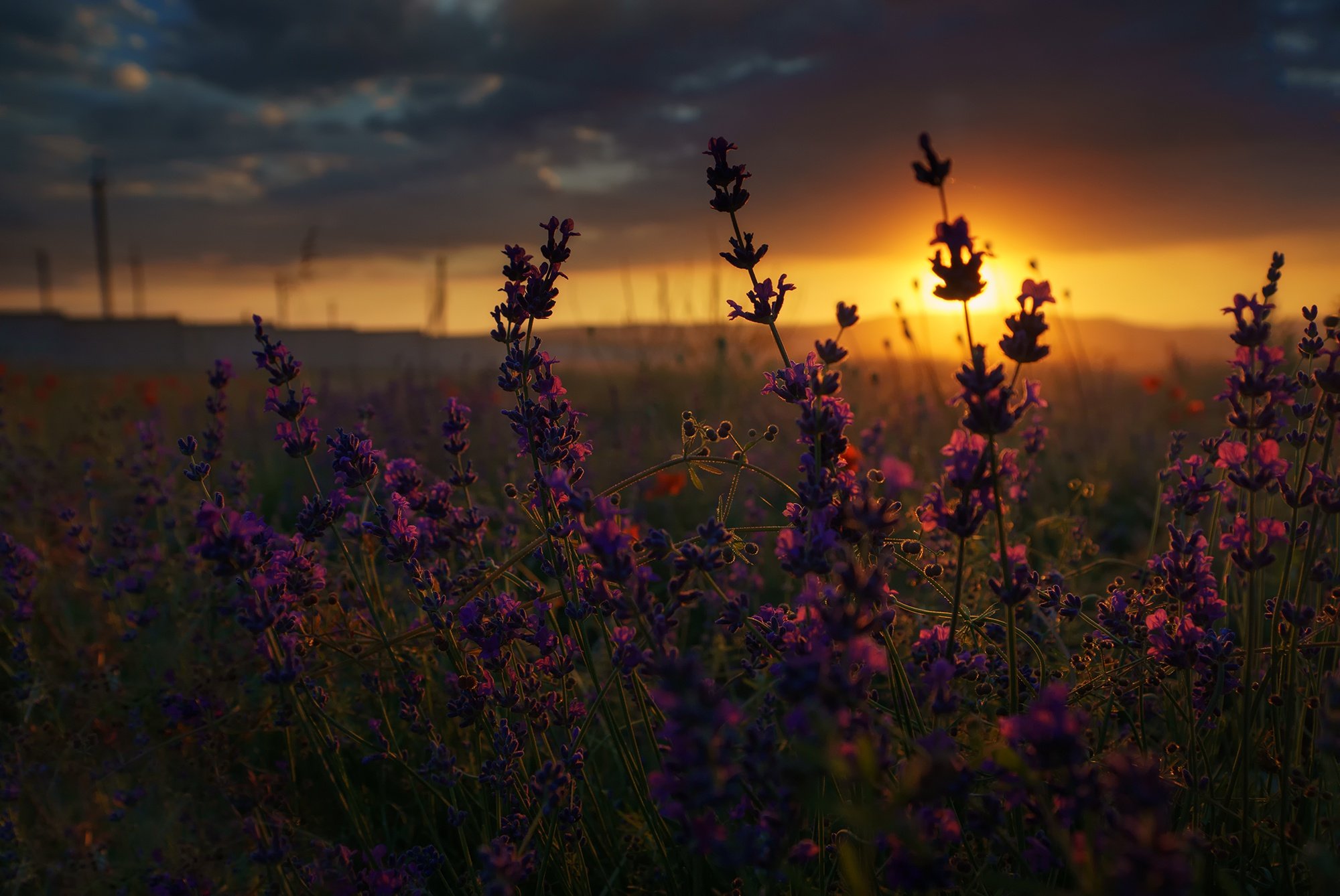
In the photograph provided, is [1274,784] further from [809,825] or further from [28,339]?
[28,339]

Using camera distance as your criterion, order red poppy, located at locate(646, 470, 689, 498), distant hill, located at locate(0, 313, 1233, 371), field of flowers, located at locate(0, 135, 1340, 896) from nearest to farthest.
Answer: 1. field of flowers, located at locate(0, 135, 1340, 896)
2. red poppy, located at locate(646, 470, 689, 498)
3. distant hill, located at locate(0, 313, 1233, 371)

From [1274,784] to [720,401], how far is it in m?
5.69

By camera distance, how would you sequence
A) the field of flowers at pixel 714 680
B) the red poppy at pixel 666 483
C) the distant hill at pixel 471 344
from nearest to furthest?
the field of flowers at pixel 714 680 < the red poppy at pixel 666 483 < the distant hill at pixel 471 344

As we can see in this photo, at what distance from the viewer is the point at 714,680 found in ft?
6.26

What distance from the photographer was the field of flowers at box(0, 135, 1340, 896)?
104cm

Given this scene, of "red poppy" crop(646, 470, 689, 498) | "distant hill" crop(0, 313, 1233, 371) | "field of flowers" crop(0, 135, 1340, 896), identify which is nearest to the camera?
"field of flowers" crop(0, 135, 1340, 896)

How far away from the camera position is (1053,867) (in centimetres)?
137

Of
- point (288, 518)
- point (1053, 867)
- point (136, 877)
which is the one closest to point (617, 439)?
point (288, 518)

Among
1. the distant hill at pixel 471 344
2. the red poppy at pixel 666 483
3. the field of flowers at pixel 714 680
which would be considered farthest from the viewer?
the distant hill at pixel 471 344

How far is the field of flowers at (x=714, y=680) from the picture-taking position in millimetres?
1036

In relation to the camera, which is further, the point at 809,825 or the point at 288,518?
the point at 288,518

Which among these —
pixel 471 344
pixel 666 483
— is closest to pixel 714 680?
pixel 666 483

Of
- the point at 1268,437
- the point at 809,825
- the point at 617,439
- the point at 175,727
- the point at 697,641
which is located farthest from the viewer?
the point at 617,439

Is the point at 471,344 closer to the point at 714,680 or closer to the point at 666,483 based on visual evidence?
the point at 666,483
